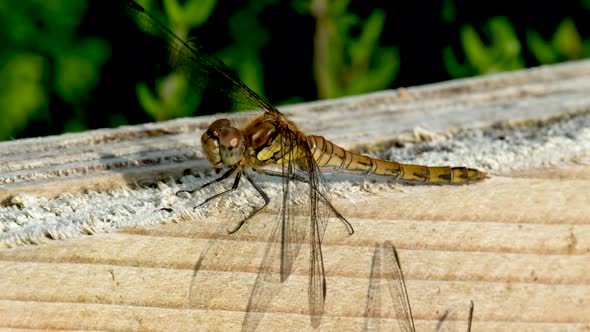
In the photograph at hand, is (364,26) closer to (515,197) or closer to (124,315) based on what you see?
(515,197)

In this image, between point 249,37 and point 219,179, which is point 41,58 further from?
point 219,179

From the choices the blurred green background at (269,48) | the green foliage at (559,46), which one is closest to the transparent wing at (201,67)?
the blurred green background at (269,48)

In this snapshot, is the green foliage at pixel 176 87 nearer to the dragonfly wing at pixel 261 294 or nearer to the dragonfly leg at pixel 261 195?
the dragonfly leg at pixel 261 195

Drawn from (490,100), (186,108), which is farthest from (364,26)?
(490,100)

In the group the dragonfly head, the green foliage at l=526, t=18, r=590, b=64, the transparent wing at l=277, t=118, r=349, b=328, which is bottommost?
the transparent wing at l=277, t=118, r=349, b=328

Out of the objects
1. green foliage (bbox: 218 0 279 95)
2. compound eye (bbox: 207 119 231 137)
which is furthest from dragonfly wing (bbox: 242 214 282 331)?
green foliage (bbox: 218 0 279 95)

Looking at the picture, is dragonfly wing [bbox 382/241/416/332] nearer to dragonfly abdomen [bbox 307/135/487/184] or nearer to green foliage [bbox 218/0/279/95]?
dragonfly abdomen [bbox 307/135/487/184]

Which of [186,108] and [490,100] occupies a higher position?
[186,108]
